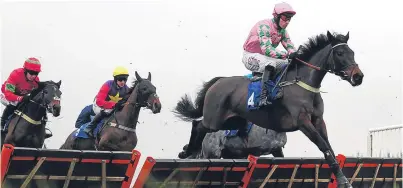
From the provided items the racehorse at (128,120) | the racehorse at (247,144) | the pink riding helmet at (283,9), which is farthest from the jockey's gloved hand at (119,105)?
the pink riding helmet at (283,9)

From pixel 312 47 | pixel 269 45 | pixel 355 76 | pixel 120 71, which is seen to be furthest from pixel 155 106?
pixel 355 76

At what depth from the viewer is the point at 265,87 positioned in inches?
405

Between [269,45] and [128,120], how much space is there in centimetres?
211

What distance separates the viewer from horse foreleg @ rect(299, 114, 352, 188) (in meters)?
9.28

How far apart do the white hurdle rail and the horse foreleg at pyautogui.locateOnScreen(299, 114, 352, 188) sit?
4002mm

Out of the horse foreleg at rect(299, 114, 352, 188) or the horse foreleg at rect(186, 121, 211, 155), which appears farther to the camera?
the horse foreleg at rect(186, 121, 211, 155)

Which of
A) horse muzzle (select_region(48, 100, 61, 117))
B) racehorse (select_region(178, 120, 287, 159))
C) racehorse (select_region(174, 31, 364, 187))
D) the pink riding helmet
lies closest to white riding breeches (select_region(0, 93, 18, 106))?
horse muzzle (select_region(48, 100, 61, 117))

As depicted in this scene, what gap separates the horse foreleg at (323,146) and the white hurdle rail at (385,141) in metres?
4.00

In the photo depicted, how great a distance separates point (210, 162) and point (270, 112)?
176cm

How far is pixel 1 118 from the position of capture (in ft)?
37.4

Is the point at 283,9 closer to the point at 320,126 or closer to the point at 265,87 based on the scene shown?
the point at 265,87

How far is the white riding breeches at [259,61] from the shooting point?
34.3 ft

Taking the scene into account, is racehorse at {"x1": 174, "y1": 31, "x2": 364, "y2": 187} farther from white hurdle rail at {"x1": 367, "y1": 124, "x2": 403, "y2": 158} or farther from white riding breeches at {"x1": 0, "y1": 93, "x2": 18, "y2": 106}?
white hurdle rail at {"x1": 367, "y1": 124, "x2": 403, "y2": 158}

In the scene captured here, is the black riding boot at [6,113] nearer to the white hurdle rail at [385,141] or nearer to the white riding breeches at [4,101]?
the white riding breeches at [4,101]
